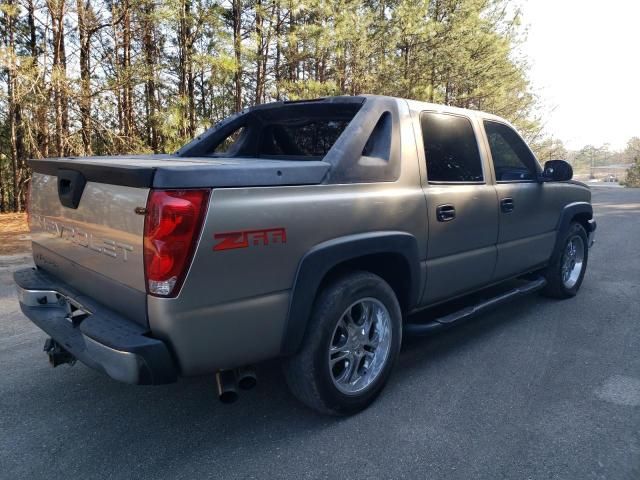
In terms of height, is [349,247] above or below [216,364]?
above

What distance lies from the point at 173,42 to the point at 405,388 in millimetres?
10893

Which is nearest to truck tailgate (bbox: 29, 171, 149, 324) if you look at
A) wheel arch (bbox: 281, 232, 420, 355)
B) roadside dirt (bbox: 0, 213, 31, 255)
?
wheel arch (bbox: 281, 232, 420, 355)

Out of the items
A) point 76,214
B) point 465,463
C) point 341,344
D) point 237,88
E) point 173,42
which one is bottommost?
point 465,463

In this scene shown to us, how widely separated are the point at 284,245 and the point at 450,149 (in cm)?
182

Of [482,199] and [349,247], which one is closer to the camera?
[349,247]

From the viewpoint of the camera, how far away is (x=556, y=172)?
14.4 feet

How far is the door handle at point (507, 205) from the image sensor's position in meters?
3.83

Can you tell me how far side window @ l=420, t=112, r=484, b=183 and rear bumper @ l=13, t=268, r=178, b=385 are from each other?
6.88 ft

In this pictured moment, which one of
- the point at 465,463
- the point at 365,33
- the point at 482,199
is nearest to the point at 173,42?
the point at 365,33

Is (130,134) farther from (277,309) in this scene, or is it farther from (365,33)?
(277,309)

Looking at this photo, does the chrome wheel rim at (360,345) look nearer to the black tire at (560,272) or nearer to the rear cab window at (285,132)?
the rear cab window at (285,132)

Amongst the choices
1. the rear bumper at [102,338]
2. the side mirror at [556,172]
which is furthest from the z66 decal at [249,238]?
the side mirror at [556,172]

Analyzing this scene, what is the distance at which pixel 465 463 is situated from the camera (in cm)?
234

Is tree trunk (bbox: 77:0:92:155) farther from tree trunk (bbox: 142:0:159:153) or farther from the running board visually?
the running board
